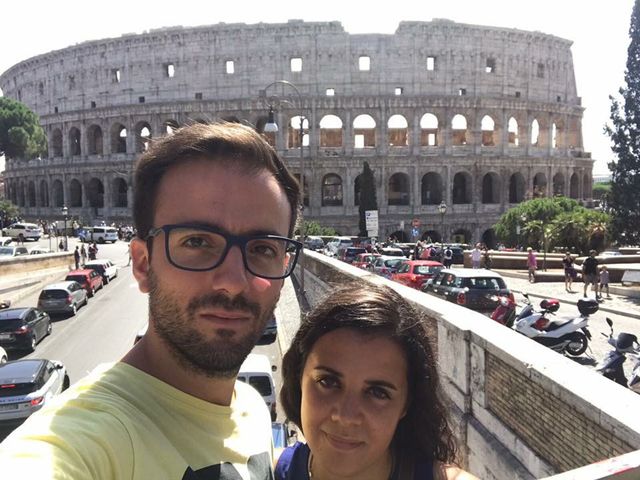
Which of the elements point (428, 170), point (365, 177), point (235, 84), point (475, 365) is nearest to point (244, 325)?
point (475, 365)

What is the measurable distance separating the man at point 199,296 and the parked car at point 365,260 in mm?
19450

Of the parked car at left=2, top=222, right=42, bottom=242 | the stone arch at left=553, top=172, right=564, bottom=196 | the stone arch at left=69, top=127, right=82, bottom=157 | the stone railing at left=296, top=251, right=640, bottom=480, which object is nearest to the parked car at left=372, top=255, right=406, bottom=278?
the stone railing at left=296, top=251, right=640, bottom=480

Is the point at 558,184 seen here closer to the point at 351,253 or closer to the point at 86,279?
the point at 351,253

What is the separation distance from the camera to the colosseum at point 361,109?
4628 centimetres

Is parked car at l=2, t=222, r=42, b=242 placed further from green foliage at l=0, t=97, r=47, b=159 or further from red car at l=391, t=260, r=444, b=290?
red car at l=391, t=260, r=444, b=290

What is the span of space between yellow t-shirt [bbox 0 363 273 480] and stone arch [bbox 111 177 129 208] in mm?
52775

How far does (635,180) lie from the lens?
2256 centimetres

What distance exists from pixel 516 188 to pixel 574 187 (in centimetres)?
647

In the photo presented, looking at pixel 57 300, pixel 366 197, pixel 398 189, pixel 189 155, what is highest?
pixel 398 189

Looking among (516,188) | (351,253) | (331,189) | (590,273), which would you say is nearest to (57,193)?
(331,189)

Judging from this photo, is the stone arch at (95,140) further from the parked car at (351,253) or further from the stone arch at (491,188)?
the stone arch at (491,188)

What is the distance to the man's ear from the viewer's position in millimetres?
1828

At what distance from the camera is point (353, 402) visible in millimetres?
1947

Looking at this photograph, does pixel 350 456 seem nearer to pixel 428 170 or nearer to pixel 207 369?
pixel 207 369
